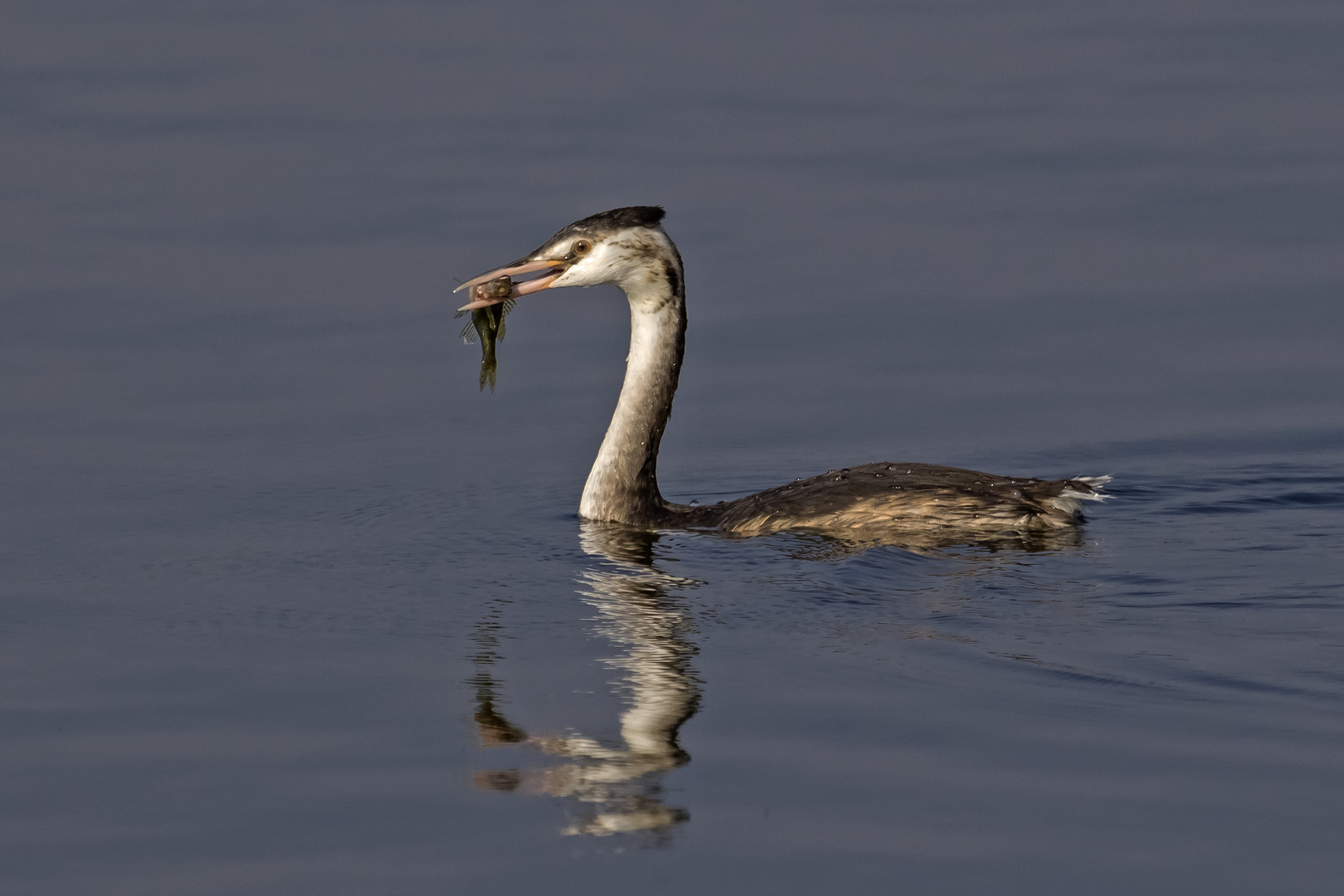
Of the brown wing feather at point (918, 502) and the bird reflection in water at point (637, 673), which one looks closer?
the bird reflection in water at point (637, 673)

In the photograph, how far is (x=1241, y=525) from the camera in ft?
36.5

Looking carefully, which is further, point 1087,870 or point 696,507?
point 696,507

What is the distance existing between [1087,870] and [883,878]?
2.05 feet

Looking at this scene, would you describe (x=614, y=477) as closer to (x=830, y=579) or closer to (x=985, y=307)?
(x=830, y=579)

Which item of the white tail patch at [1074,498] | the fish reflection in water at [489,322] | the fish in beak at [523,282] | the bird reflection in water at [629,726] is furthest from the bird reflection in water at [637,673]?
the fish in beak at [523,282]

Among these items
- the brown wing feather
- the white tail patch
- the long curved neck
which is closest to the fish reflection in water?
the long curved neck

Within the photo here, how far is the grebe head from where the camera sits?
11289mm

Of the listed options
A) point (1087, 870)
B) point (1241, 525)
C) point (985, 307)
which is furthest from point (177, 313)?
point (1087, 870)

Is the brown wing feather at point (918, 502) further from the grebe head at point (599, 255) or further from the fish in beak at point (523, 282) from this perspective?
the fish in beak at point (523, 282)

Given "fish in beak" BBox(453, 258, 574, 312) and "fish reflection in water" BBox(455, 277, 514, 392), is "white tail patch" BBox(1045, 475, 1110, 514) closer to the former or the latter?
"fish in beak" BBox(453, 258, 574, 312)

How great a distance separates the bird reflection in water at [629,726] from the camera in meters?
7.02

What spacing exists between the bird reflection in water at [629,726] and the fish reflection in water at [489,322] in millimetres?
1943

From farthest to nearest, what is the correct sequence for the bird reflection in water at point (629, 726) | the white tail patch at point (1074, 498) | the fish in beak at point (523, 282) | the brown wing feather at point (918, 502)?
the fish in beak at point (523, 282) < the white tail patch at point (1074, 498) < the brown wing feather at point (918, 502) < the bird reflection in water at point (629, 726)

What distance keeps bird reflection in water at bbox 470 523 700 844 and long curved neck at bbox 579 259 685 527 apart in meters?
1.35
